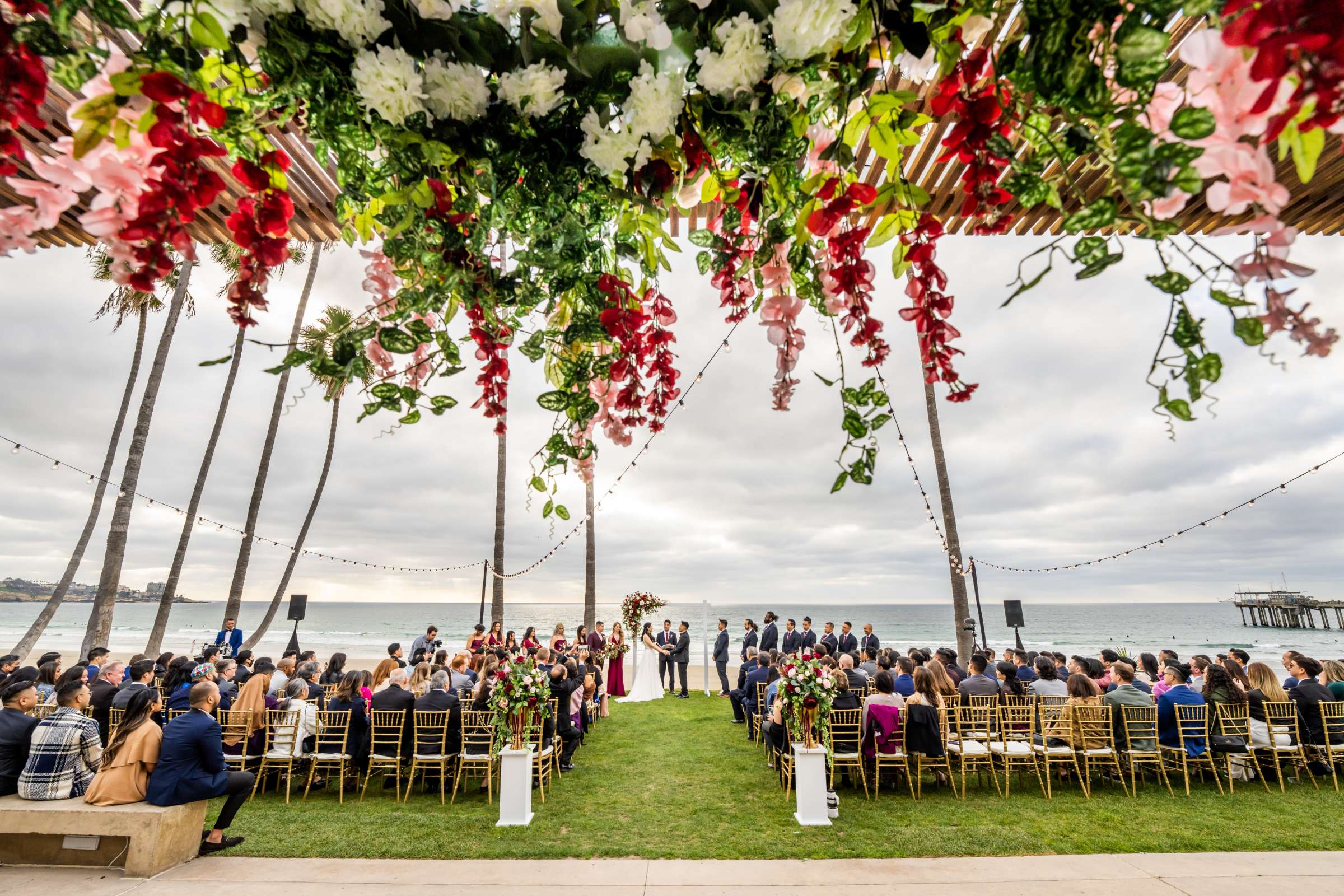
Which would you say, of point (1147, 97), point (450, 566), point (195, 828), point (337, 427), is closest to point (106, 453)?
point (337, 427)

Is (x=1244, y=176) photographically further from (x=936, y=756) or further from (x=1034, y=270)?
(x=936, y=756)

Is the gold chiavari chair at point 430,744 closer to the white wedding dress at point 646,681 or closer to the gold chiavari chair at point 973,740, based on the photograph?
the gold chiavari chair at point 973,740

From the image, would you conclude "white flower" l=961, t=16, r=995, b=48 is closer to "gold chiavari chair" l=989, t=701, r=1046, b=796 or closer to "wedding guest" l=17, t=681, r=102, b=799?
"wedding guest" l=17, t=681, r=102, b=799

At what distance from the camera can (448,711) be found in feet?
21.9

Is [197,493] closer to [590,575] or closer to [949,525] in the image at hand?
[590,575]

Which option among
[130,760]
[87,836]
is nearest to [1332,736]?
[130,760]

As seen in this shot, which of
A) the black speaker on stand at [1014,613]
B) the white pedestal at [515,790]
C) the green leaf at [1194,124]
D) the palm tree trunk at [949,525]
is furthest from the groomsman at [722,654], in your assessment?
the green leaf at [1194,124]

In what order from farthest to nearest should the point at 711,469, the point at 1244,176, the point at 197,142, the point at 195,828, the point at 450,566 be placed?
the point at 711,469
the point at 450,566
the point at 195,828
the point at 197,142
the point at 1244,176

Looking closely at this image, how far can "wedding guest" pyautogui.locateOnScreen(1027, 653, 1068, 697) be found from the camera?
754 centimetres

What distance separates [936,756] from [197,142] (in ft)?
25.0

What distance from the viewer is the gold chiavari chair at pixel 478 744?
A: 6.48 m

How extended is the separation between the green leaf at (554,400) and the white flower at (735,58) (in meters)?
0.63

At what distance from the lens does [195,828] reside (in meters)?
4.74

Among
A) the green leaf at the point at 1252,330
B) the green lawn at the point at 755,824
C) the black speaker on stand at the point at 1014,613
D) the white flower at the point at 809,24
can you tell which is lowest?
the green lawn at the point at 755,824
